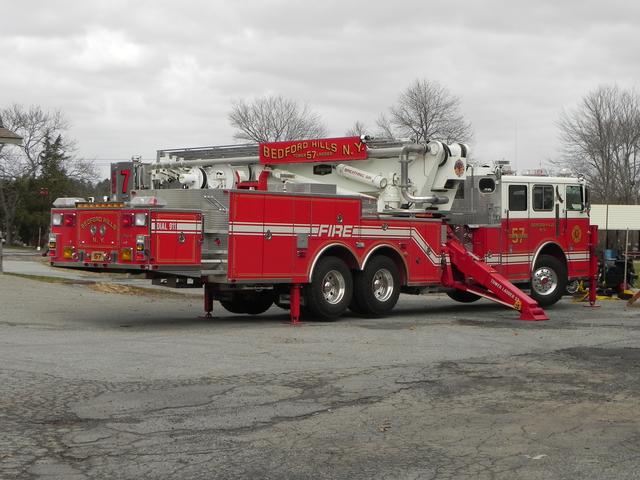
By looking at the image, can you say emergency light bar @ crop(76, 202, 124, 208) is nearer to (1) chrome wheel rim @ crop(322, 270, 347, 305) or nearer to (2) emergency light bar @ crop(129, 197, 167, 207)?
(2) emergency light bar @ crop(129, 197, 167, 207)

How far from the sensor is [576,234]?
18.6m

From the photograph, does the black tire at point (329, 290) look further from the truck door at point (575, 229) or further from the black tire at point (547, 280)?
the truck door at point (575, 229)

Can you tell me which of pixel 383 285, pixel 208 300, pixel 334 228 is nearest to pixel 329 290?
pixel 334 228

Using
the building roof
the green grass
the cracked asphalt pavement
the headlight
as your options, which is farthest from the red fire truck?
the building roof

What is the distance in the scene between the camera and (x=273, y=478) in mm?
5402

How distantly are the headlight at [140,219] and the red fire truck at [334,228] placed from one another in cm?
2

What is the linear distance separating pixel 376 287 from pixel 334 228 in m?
1.50

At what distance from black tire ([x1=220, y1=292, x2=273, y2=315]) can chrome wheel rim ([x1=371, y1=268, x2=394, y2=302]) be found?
192 cm

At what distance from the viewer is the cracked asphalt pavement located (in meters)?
5.75

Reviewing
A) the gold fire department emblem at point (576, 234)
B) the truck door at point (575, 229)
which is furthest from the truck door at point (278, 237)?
the gold fire department emblem at point (576, 234)

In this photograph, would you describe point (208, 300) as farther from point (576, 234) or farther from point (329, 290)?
point (576, 234)

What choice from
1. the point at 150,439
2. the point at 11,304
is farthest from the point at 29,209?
the point at 150,439

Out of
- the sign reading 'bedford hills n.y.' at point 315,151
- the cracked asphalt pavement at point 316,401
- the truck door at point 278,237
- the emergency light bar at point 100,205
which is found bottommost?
the cracked asphalt pavement at point 316,401

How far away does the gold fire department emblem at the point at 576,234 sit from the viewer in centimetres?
1856
